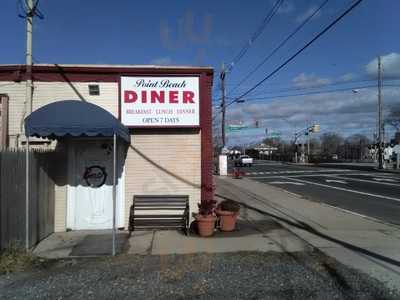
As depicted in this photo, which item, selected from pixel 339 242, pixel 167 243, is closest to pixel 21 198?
pixel 167 243

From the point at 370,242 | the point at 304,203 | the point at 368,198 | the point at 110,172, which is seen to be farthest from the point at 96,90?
the point at 368,198

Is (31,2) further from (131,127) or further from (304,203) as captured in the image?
(304,203)

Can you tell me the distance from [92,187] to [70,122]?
9.71ft

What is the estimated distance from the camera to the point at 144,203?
12469 mm

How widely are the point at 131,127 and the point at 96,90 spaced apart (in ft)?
4.18

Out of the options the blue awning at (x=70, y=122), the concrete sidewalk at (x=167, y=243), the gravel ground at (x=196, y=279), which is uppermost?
the blue awning at (x=70, y=122)

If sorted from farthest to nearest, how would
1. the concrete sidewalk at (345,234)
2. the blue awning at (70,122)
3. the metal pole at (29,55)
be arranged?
the metal pole at (29,55), the blue awning at (70,122), the concrete sidewalk at (345,234)

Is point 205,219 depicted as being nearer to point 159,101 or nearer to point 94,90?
point 159,101

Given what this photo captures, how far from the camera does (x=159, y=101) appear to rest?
41.6 feet

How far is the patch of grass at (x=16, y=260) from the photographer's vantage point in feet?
27.6

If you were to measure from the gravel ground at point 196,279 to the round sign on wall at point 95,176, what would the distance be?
12.0 feet

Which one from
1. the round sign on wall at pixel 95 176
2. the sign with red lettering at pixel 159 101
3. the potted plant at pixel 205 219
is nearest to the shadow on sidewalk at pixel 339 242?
the potted plant at pixel 205 219

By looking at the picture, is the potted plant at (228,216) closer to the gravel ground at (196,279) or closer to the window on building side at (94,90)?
the gravel ground at (196,279)

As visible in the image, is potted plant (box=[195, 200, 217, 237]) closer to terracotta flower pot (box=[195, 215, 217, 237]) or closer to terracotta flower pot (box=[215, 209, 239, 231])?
terracotta flower pot (box=[195, 215, 217, 237])
